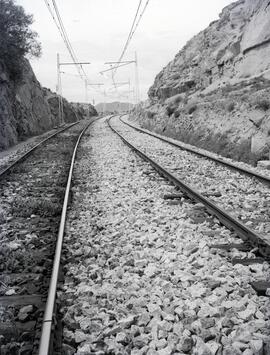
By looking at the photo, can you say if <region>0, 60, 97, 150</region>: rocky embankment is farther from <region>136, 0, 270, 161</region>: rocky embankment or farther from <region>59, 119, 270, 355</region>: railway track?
<region>59, 119, 270, 355</region>: railway track

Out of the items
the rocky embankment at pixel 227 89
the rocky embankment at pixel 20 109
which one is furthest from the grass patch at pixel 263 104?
the rocky embankment at pixel 20 109

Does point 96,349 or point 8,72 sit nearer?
point 96,349

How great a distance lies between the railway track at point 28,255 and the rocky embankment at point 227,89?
23.9 feet

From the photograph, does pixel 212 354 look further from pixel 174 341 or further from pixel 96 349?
pixel 96 349

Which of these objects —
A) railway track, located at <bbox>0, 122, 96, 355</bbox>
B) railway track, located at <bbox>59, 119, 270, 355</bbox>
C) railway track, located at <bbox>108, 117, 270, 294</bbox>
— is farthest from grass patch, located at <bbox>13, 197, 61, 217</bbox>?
railway track, located at <bbox>108, 117, 270, 294</bbox>

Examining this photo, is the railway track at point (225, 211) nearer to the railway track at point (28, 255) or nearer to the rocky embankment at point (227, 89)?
the railway track at point (28, 255)

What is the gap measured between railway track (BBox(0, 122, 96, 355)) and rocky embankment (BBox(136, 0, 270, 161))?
7.29 m

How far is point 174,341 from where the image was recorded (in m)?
2.93

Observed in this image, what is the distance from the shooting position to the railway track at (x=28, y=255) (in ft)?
9.76

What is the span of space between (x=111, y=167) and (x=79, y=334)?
795 centimetres

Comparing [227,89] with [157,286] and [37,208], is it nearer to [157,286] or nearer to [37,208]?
[37,208]

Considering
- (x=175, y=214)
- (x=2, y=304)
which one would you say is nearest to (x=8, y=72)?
(x=175, y=214)

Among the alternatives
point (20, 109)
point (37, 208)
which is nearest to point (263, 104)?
point (37, 208)

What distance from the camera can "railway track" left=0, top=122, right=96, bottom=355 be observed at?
9.76 feet
